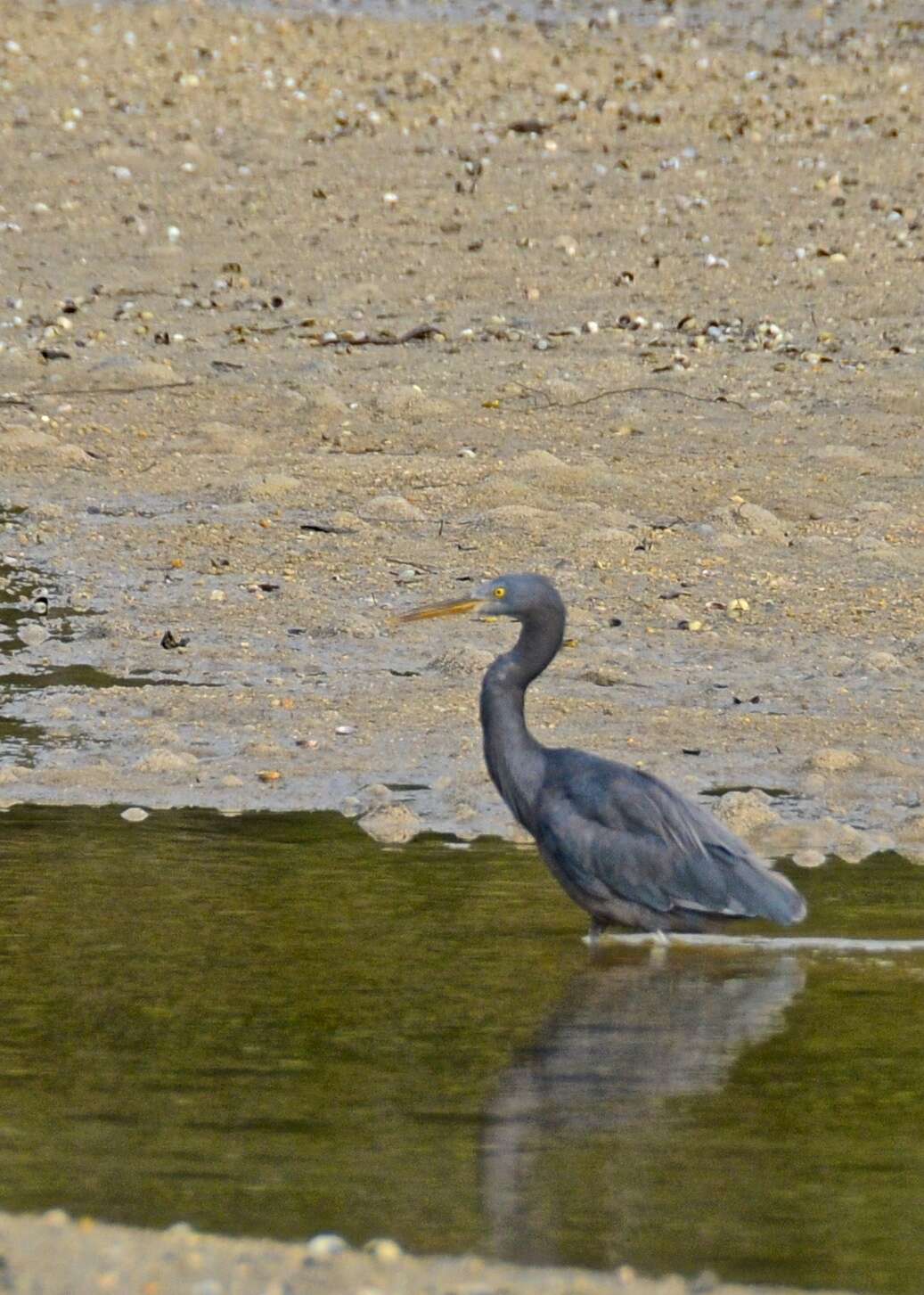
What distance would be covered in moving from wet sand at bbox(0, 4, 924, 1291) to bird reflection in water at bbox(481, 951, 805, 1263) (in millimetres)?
1108

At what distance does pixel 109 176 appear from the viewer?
18.0 meters

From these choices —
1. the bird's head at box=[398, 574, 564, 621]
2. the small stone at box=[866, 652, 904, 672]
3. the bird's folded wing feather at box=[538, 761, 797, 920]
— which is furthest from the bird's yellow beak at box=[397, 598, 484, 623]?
the small stone at box=[866, 652, 904, 672]

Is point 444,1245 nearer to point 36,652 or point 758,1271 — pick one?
point 758,1271

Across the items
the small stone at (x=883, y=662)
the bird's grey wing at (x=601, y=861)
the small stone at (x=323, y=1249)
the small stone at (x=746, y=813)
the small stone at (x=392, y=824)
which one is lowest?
the small stone at (x=883, y=662)

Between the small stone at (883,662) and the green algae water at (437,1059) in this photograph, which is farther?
the small stone at (883,662)

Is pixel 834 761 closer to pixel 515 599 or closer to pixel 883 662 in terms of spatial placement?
pixel 883 662

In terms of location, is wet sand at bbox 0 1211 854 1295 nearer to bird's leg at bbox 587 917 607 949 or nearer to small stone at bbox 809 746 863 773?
bird's leg at bbox 587 917 607 949

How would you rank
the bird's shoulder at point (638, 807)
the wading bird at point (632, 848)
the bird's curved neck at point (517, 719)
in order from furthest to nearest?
the bird's curved neck at point (517, 719), the bird's shoulder at point (638, 807), the wading bird at point (632, 848)

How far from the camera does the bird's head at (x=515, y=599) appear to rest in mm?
7652

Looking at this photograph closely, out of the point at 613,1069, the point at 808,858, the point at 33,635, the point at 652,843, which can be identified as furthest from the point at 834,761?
the point at 33,635

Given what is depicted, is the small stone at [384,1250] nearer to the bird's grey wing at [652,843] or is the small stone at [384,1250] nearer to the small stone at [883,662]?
the bird's grey wing at [652,843]

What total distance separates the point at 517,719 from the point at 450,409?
6.00m

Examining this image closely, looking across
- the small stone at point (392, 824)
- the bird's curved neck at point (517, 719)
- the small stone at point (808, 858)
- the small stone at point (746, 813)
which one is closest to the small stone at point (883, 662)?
the small stone at point (746, 813)

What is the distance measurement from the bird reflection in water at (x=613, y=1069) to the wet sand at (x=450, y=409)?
3.63 ft
